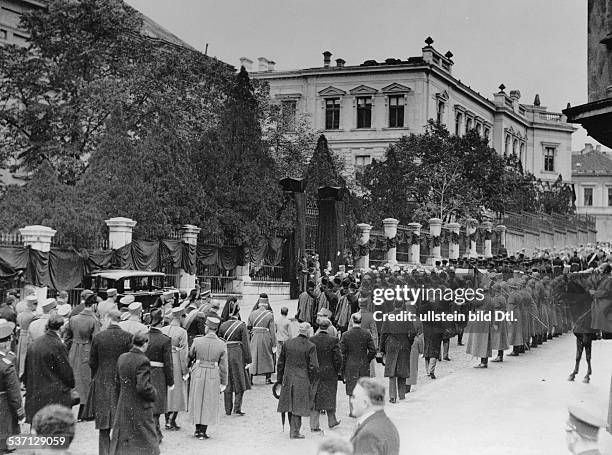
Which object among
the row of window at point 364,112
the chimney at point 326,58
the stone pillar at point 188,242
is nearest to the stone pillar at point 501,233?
the row of window at point 364,112

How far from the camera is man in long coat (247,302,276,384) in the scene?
541 inches

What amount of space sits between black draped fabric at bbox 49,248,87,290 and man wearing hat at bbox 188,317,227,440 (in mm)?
9491

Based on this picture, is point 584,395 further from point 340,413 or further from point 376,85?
point 376,85

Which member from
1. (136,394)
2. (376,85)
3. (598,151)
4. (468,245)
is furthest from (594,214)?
(136,394)

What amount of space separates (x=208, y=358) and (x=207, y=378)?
10.2 inches

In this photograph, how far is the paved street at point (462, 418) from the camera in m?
9.62

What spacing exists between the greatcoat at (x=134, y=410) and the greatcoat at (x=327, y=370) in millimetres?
3086

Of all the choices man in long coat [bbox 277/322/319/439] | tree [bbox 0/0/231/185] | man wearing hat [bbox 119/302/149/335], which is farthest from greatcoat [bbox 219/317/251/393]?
tree [bbox 0/0/231/185]

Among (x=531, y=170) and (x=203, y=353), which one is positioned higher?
(x=531, y=170)

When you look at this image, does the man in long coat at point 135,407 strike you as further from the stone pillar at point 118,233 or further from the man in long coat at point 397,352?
the stone pillar at point 118,233

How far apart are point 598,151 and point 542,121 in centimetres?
2042

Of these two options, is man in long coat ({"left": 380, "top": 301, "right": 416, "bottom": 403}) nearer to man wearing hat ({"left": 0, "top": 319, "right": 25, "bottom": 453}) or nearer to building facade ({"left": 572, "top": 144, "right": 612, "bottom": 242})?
man wearing hat ({"left": 0, "top": 319, "right": 25, "bottom": 453})

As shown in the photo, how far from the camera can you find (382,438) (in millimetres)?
5074

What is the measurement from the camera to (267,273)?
26625 mm
